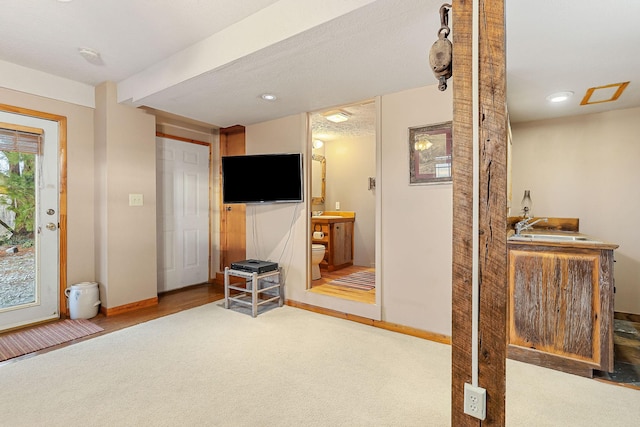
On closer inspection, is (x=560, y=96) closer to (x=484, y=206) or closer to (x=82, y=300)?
(x=484, y=206)

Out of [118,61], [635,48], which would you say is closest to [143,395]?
[118,61]

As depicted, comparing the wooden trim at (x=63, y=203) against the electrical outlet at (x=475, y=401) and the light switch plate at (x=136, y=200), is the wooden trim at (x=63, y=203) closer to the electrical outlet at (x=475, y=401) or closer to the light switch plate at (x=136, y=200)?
the light switch plate at (x=136, y=200)

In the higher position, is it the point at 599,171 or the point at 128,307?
the point at 599,171

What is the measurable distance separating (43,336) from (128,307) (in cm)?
73

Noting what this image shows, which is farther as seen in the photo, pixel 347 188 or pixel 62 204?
pixel 347 188

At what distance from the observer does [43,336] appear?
262cm

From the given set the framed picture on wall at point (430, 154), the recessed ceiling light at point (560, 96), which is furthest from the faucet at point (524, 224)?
the recessed ceiling light at point (560, 96)

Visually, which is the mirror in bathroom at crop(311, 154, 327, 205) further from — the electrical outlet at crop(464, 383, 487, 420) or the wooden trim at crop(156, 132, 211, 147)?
the electrical outlet at crop(464, 383, 487, 420)

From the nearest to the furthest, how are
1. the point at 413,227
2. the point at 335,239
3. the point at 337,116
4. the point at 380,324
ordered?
the point at 413,227 < the point at 380,324 < the point at 337,116 < the point at 335,239

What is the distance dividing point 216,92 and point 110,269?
207 centimetres

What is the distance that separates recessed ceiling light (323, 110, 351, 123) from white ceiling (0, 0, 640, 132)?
110cm

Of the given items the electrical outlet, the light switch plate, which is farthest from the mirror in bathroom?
the electrical outlet

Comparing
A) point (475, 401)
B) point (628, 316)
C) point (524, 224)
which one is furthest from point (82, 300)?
point (628, 316)

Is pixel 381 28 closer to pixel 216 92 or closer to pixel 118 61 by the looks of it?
pixel 216 92
